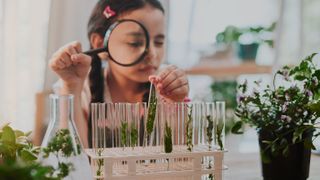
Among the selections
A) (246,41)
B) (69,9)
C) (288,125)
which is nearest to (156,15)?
(69,9)

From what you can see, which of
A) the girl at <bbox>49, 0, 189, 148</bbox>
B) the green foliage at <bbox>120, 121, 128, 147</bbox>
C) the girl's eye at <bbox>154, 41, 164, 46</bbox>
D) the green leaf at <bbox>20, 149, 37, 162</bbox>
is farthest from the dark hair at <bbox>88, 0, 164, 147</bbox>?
the green leaf at <bbox>20, 149, 37, 162</bbox>

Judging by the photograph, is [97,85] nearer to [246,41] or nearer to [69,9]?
[69,9]

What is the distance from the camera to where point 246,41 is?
1.85m

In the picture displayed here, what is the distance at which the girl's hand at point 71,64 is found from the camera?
1.23 meters

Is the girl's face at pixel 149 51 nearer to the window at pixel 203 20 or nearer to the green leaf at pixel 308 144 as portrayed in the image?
the window at pixel 203 20

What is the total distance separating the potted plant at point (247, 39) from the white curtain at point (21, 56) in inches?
27.7

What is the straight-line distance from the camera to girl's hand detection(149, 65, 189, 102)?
48.3 inches

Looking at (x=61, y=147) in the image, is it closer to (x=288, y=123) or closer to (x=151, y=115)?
(x=151, y=115)

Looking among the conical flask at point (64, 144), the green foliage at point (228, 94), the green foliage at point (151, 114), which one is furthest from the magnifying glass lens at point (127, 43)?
the green foliage at point (228, 94)

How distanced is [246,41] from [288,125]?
807 mm

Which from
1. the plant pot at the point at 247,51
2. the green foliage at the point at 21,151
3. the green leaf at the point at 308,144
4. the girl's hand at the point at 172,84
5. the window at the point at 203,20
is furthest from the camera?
the plant pot at the point at 247,51

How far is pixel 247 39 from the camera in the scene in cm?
185

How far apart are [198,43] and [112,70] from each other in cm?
35

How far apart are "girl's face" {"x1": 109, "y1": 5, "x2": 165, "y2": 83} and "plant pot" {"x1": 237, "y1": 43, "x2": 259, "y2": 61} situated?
59 centimetres
